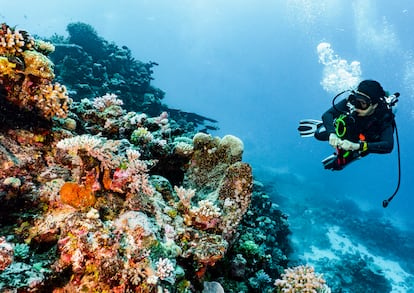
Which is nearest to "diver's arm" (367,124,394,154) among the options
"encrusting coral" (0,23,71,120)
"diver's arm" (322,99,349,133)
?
"diver's arm" (322,99,349,133)

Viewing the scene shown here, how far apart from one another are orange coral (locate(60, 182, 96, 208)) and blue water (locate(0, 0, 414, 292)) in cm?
8259

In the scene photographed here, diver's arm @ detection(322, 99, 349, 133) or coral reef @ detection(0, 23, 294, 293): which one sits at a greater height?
diver's arm @ detection(322, 99, 349, 133)

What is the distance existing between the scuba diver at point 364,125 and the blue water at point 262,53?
79176 mm

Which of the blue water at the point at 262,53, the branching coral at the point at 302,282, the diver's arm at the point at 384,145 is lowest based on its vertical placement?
the branching coral at the point at 302,282

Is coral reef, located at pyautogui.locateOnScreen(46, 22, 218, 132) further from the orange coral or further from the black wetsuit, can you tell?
the orange coral

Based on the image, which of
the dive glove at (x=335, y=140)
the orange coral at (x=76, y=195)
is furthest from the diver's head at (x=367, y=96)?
the orange coral at (x=76, y=195)

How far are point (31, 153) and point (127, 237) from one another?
1.66m

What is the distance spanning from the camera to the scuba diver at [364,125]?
4.63 metres

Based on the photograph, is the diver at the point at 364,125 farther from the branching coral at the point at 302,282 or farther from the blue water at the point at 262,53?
the blue water at the point at 262,53

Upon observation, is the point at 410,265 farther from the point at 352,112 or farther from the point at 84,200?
the point at 84,200

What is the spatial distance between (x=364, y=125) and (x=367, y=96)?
0.56 m

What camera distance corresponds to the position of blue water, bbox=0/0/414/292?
9362cm

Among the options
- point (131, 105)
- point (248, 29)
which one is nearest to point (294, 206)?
point (131, 105)

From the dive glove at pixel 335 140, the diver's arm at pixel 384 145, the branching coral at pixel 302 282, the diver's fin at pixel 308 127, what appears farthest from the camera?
the diver's fin at pixel 308 127
